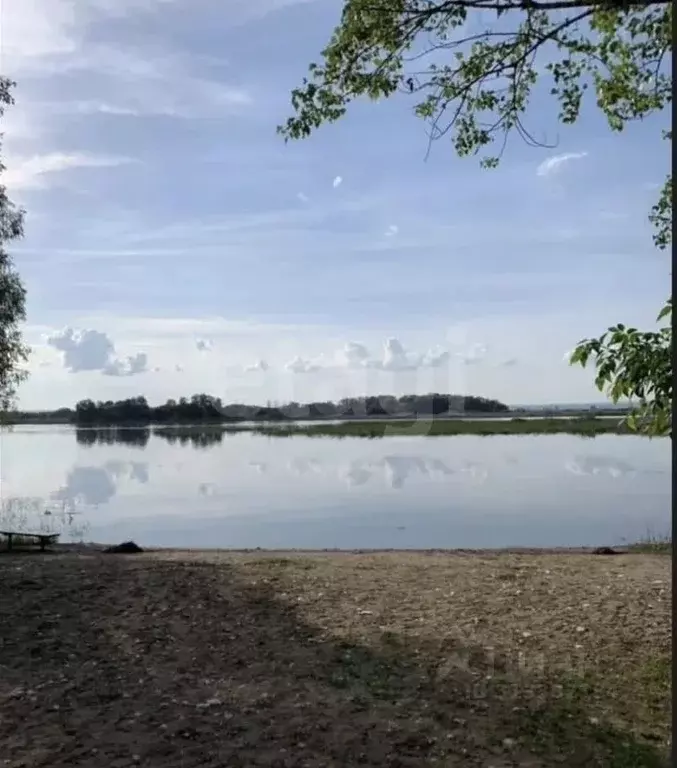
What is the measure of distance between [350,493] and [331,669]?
71.9 ft

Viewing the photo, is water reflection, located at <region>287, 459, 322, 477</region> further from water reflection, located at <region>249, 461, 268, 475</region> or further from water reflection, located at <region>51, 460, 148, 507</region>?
water reflection, located at <region>51, 460, 148, 507</region>

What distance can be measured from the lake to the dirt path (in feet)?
8.10

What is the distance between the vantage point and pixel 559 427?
56.4 metres

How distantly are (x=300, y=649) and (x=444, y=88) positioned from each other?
3941mm

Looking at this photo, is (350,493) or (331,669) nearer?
(331,669)

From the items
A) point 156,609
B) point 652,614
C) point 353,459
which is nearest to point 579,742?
point 652,614

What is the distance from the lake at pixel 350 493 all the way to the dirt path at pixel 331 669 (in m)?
2.47

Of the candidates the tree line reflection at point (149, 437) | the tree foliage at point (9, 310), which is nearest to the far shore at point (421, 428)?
the tree line reflection at point (149, 437)

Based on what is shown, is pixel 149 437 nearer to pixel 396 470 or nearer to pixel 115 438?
pixel 115 438

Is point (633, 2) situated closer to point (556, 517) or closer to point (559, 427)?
point (556, 517)

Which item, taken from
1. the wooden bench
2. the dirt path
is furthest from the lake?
the wooden bench

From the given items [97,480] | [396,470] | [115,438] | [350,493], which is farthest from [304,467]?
[115,438]

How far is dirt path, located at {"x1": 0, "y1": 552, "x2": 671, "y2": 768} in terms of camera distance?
350cm

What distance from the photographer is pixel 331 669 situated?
14.9 feet
